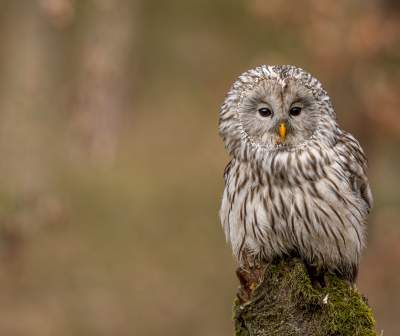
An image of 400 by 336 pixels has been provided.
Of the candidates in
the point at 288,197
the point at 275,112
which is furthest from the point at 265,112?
the point at 288,197

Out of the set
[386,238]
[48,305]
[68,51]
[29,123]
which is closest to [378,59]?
[386,238]

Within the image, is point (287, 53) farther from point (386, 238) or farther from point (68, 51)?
point (386, 238)

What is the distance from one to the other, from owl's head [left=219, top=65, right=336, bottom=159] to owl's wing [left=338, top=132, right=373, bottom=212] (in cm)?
16

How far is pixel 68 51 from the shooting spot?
18.6 meters

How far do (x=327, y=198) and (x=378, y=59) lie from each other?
529cm

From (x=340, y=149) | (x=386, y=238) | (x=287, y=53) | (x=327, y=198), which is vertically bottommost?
(x=327, y=198)

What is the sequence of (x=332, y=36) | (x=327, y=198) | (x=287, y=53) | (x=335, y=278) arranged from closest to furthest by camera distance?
(x=335, y=278), (x=327, y=198), (x=332, y=36), (x=287, y=53)

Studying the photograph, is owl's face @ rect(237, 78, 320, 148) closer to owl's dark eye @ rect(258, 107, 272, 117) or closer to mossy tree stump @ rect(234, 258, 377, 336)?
owl's dark eye @ rect(258, 107, 272, 117)

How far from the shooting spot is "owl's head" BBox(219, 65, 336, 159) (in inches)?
214

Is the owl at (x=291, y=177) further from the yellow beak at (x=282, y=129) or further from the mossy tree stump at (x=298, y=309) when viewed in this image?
the mossy tree stump at (x=298, y=309)

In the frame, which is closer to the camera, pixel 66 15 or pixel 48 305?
pixel 66 15

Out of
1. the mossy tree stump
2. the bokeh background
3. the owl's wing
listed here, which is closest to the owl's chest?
the owl's wing

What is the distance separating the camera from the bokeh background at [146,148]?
1039 cm

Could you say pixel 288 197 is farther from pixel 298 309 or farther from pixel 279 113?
pixel 298 309
